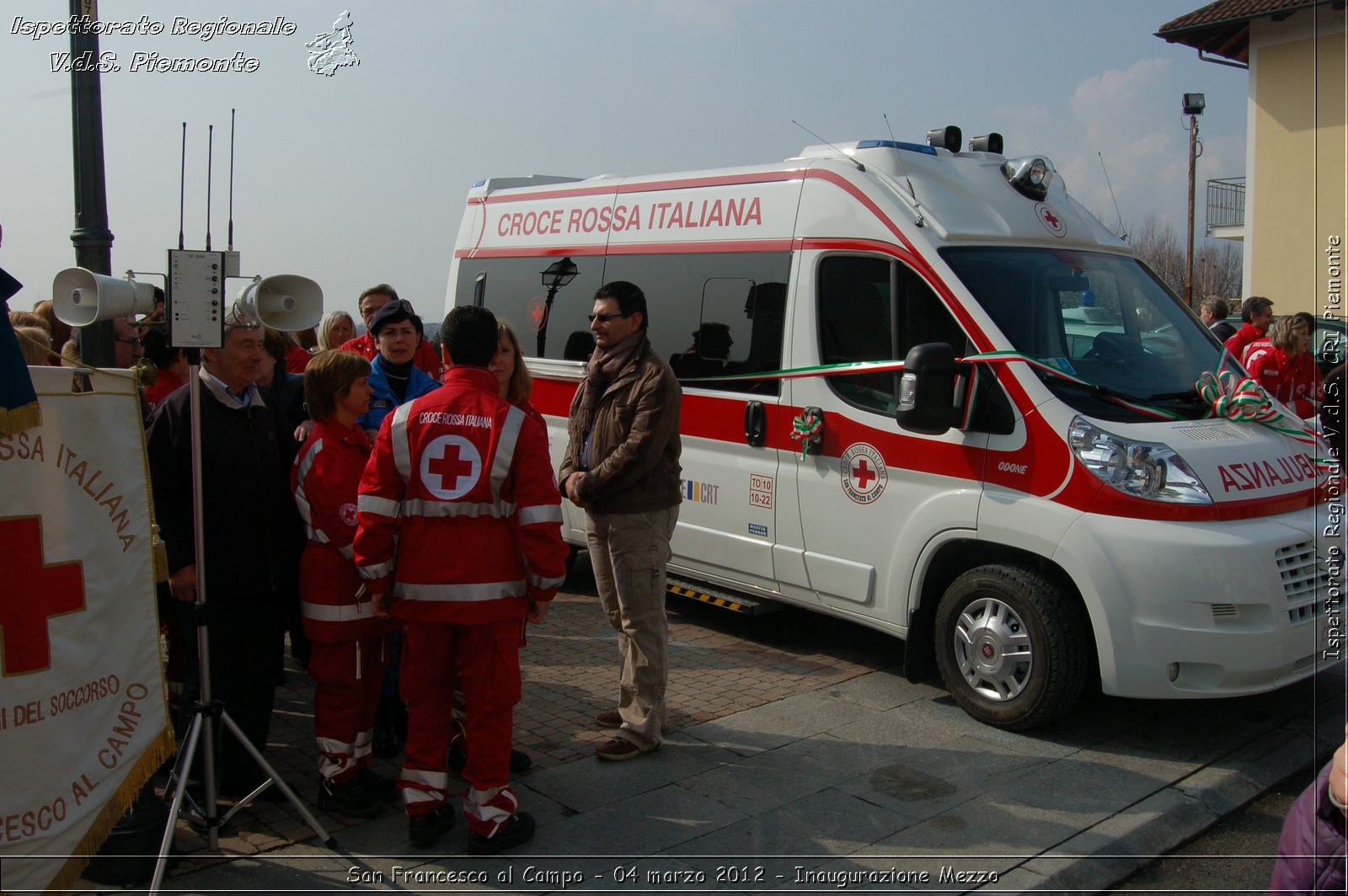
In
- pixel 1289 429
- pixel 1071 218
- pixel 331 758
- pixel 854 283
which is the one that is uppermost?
pixel 1071 218

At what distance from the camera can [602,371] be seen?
5.10 metres

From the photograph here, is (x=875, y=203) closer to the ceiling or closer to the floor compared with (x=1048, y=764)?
closer to the ceiling

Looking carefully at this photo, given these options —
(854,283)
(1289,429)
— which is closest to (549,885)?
(854,283)

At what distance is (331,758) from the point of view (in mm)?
4328

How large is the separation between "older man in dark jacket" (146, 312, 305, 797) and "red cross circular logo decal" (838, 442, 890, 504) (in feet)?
9.41

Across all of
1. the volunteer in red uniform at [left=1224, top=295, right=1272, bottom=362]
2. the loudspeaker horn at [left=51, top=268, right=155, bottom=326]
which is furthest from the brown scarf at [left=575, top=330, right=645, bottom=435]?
the volunteer in red uniform at [left=1224, top=295, right=1272, bottom=362]

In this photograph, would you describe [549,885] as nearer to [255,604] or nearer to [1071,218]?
[255,604]

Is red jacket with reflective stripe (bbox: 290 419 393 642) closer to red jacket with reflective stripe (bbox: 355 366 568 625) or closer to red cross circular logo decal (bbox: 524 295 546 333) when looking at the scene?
red jacket with reflective stripe (bbox: 355 366 568 625)

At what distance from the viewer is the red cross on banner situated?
3.26 metres

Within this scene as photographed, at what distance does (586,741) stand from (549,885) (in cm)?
134

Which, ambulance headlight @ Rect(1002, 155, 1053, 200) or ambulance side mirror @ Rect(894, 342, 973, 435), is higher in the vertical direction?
ambulance headlight @ Rect(1002, 155, 1053, 200)

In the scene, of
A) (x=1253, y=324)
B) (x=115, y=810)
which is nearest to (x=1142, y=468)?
(x=115, y=810)

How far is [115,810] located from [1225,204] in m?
28.4

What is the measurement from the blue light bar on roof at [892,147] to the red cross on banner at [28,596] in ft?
14.9
